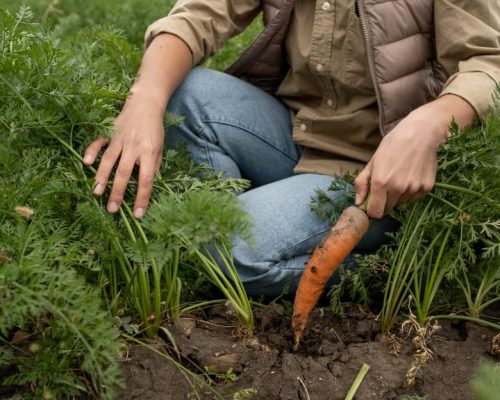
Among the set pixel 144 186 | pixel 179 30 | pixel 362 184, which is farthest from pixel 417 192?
pixel 179 30

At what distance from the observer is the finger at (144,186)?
187 cm

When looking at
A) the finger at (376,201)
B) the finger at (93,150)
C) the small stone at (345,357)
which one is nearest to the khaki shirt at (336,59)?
the finger at (376,201)

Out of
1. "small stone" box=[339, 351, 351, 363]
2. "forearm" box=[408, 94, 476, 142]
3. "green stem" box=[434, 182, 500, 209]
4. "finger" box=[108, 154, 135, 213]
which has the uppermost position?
"forearm" box=[408, 94, 476, 142]

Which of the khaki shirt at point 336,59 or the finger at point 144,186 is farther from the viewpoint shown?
the khaki shirt at point 336,59

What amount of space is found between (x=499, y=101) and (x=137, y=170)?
1075mm

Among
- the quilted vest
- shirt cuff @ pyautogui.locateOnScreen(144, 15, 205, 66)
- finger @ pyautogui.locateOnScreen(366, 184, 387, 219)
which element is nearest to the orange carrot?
finger @ pyautogui.locateOnScreen(366, 184, 387, 219)

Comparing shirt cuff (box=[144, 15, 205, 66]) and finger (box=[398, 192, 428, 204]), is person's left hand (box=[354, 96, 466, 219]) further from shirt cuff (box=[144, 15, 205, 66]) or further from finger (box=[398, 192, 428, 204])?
shirt cuff (box=[144, 15, 205, 66])

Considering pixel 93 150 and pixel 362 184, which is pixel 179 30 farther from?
pixel 362 184

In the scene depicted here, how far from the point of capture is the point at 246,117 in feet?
8.07

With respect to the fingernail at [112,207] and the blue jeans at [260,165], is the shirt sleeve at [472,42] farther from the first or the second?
the fingernail at [112,207]

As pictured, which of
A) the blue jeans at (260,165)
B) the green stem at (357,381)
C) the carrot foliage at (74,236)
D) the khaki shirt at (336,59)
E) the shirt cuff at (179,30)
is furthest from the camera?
the shirt cuff at (179,30)

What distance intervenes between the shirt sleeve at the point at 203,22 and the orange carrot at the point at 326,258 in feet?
2.84

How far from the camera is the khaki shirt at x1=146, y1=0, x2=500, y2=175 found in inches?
80.0

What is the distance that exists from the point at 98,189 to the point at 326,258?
2.10 ft
